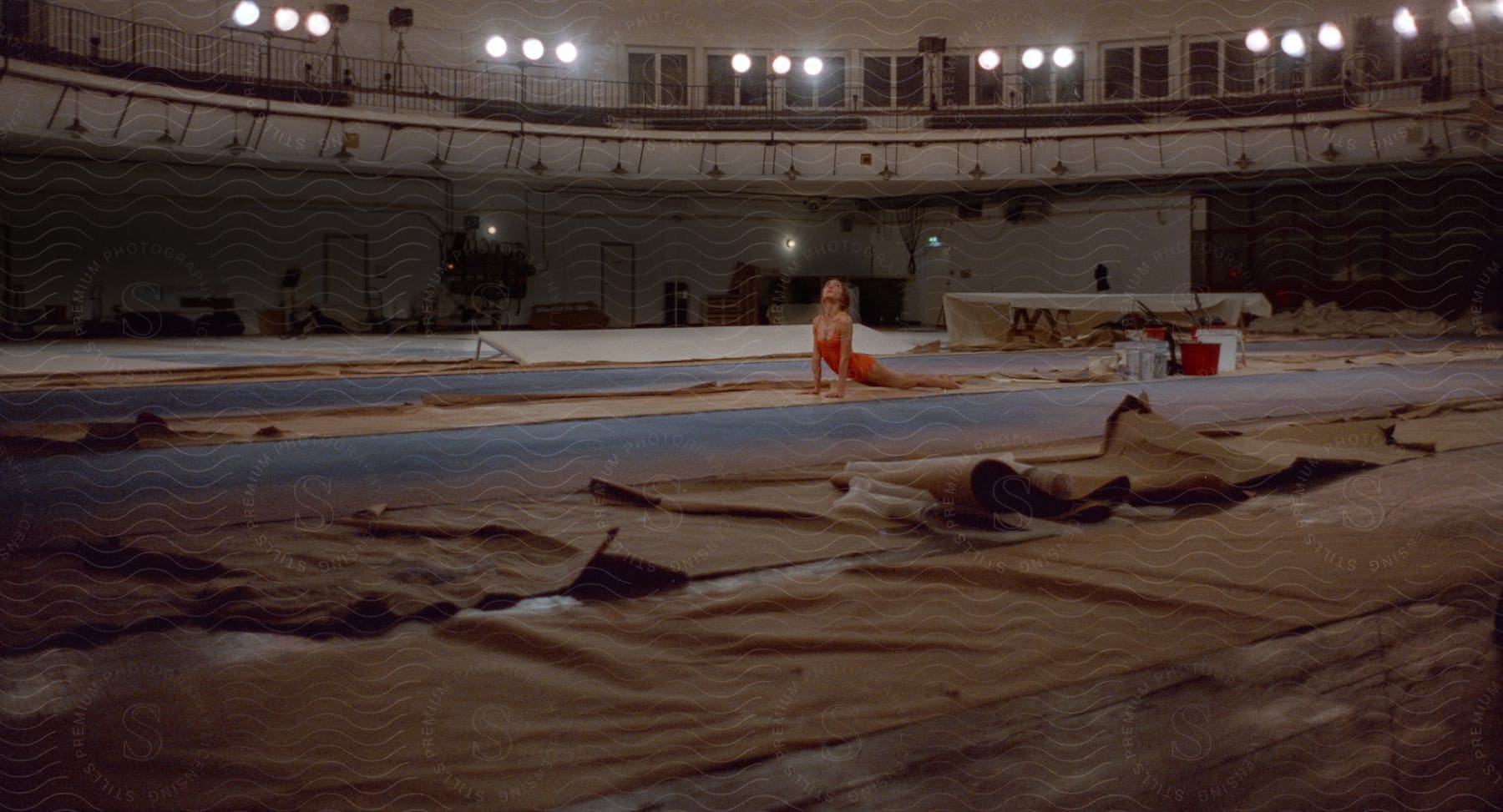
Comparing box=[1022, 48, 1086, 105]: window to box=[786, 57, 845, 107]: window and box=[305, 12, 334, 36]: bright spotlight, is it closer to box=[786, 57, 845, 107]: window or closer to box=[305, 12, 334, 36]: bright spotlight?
box=[786, 57, 845, 107]: window

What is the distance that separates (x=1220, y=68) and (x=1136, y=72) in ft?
4.54

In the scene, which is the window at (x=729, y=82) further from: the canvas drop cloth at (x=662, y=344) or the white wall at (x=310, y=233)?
the canvas drop cloth at (x=662, y=344)

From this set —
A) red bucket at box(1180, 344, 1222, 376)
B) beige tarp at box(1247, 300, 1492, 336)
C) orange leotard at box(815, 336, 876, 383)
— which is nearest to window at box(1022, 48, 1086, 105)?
beige tarp at box(1247, 300, 1492, 336)

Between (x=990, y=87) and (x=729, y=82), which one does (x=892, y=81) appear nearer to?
(x=990, y=87)

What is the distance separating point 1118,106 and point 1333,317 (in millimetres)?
5139

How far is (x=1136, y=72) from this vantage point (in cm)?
1967

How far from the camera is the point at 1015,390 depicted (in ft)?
27.2

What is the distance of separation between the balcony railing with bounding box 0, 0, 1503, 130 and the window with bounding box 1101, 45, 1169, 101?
0.35ft

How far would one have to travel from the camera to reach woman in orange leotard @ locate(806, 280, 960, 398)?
25.0 feet

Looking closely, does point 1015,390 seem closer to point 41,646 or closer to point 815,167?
point 41,646

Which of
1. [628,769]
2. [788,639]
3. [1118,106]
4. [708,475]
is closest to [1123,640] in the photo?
[788,639]

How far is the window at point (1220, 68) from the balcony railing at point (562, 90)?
189mm

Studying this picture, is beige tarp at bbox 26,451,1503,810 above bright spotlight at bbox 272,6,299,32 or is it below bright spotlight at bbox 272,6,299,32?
below

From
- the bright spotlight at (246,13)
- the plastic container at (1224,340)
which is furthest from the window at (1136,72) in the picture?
the bright spotlight at (246,13)
